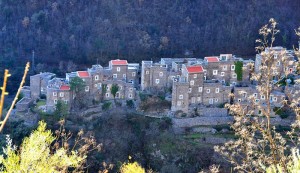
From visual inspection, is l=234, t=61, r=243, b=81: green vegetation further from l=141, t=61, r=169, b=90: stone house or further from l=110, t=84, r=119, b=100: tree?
l=110, t=84, r=119, b=100: tree

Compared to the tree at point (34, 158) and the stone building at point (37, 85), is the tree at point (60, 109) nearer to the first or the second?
the stone building at point (37, 85)

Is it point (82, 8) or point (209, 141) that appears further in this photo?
point (82, 8)

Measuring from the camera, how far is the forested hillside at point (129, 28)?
85.4 ft

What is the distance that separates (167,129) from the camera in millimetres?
19062

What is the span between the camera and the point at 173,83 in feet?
63.2

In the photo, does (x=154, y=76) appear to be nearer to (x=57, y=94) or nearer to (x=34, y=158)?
(x=57, y=94)

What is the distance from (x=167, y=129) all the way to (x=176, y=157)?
52.1 inches

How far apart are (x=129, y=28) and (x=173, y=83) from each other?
27.6ft

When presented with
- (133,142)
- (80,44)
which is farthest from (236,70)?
(80,44)

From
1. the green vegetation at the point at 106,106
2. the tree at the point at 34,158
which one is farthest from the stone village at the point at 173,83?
the tree at the point at 34,158

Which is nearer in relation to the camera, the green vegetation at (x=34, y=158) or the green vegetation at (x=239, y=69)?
the green vegetation at (x=34, y=158)

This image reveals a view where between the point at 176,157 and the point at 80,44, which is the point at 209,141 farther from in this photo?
the point at 80,44

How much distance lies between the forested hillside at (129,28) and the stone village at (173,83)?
15.9ft

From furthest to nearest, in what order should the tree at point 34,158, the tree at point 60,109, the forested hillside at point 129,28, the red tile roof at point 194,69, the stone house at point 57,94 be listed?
1. the forested hillside at point 129,28
2. the red tile roof at point 194,69
3. the stone house at point 57,94
4. the tree at point 60,109
5. the tree at point 34,158
